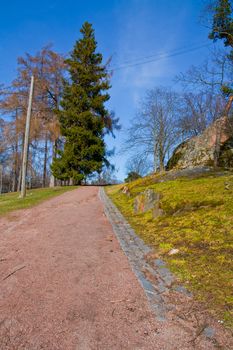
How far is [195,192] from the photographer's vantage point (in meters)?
5.48

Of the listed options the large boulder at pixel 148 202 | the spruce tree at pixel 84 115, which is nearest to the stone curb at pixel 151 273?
the large boulder at pixel 148 202

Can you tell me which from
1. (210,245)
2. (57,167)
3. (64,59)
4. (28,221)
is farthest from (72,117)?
(210,245)

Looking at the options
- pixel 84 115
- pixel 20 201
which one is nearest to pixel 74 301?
pixel 20 201

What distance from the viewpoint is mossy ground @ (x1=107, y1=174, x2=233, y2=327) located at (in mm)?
2199

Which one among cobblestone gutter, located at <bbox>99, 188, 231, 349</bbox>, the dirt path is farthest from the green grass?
cobblestone gutter, located at <bbox>99, 188, 231, 349</bbox>

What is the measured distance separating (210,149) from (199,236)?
9.20 metres

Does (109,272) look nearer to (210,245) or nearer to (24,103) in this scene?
(210,245)

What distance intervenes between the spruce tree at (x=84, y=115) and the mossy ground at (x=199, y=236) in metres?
13.3

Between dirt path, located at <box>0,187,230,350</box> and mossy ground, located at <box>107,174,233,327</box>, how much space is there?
0.56 metres

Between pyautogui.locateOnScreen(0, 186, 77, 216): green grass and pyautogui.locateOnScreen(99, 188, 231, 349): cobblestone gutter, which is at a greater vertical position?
pyautogui.locateOnScreen(0, 186, 77, 216): green grass

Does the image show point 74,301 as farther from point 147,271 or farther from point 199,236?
point 199,236

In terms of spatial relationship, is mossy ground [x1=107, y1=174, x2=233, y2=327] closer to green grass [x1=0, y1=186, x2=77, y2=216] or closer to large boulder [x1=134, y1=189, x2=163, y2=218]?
large boulder [x1=134, y1=189, x2=163, y2=218]

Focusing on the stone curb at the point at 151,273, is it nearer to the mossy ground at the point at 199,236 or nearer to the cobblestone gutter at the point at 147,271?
the cobblestone gutter at the point at 147,271

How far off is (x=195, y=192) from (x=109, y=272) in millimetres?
3441
